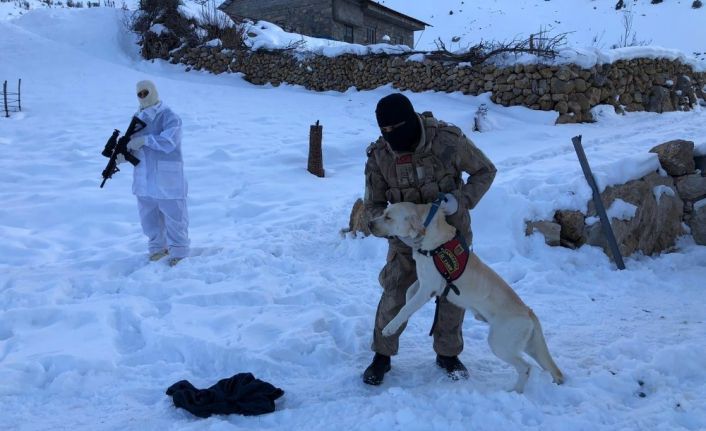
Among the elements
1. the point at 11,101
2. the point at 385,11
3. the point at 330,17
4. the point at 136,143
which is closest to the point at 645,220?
the point at 136,143

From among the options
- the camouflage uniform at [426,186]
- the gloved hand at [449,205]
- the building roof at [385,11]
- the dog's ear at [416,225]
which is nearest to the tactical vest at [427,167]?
the camouflage uniform at [426,186]

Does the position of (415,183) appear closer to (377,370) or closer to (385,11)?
(377,370)

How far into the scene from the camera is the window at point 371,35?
25344 millimetres

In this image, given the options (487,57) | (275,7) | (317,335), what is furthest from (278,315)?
(275,7)

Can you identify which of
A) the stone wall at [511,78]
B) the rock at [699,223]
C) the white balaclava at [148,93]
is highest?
the stone wall at [511,78]

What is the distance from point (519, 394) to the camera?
2938 millimetres

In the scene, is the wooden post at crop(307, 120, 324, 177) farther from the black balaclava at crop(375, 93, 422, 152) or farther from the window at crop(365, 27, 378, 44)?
the window at crop(365, 27, 378, 44)

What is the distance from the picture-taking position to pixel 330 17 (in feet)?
75.2

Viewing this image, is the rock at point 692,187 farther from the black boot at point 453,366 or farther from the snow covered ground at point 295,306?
the black boot at point 453,366

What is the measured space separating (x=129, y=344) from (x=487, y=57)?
39.3ft

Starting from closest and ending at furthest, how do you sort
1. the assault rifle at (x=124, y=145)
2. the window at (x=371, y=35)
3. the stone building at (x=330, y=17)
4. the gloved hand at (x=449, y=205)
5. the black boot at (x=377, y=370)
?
1. the gloved hand at (x=449, y=205)
2. the black boot at (x=377, y=370)
3. the assault rifle at (x=124, y=145)
4. the stone building at (x=330, y=17)
5. the window at (x=371, y=35)

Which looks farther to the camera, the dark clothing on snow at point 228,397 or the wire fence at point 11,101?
the wire fence at point 11,101

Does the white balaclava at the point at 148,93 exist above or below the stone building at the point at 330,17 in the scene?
below

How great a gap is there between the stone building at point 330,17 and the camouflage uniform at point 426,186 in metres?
20.5
